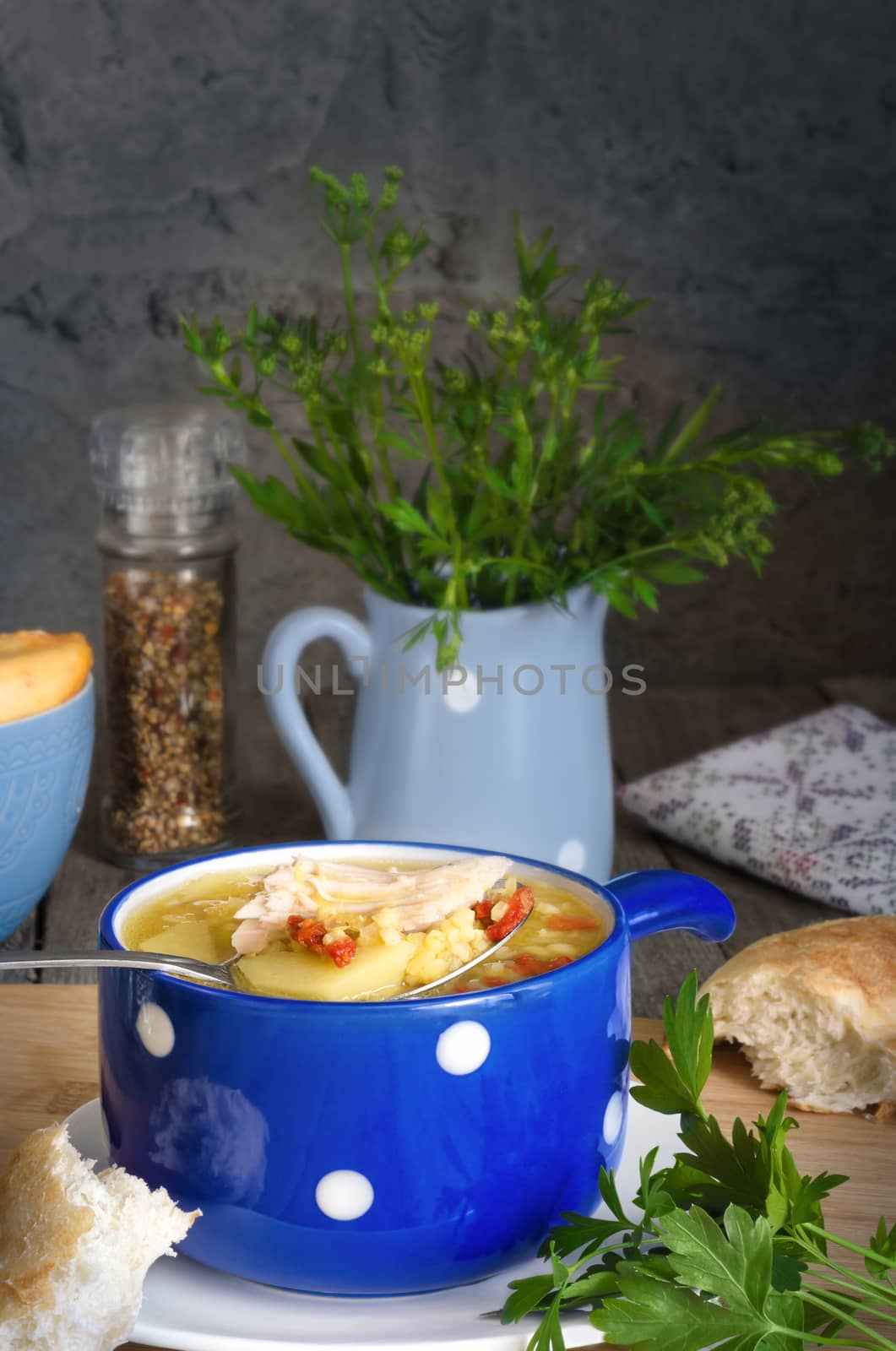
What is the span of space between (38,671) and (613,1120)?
0.52m

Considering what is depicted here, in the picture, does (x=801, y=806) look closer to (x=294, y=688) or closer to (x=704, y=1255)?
(x=294, y=688)

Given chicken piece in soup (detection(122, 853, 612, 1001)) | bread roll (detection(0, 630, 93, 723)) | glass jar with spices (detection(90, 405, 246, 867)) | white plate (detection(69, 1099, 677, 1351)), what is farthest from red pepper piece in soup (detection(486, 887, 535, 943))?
glass jar with spices (detection(90, 405, 246, 867))

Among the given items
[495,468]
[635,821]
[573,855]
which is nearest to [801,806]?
[635,821]

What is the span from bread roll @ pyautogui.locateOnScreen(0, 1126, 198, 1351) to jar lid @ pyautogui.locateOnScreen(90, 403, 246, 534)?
2.29 ft

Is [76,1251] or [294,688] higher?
[294,688]

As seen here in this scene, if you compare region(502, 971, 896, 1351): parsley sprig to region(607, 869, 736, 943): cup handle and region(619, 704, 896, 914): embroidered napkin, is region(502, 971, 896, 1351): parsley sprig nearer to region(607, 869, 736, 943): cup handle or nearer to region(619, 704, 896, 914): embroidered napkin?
region(607, 869, 736, 943): cup handle

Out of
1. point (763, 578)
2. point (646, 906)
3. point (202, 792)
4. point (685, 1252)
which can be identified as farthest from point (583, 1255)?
point (763, 578)

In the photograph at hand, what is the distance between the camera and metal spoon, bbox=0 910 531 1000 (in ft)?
1.89

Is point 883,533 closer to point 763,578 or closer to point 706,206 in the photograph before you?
point 763,578

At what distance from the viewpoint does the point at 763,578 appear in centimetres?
177

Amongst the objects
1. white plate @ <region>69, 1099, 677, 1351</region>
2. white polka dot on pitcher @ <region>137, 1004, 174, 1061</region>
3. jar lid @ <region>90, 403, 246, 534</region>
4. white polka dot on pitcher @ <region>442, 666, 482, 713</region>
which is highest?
jar lid @ <region>90, 403, 246, 534</region>

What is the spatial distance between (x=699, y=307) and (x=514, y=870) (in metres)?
1.14

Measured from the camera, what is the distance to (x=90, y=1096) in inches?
31.1

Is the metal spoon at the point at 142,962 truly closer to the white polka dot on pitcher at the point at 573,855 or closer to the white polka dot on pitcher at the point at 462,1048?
the white polka dot on pitcher at the point at 462,1048
